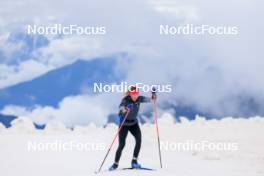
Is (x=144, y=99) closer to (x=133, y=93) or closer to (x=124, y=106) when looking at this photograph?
(x=133, y=93)

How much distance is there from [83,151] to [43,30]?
10.1 feet

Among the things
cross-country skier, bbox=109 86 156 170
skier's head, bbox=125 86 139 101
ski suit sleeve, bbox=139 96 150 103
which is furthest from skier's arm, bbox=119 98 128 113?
ski suit sleeve, bbox=139 96 150 103

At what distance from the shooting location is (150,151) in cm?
1494

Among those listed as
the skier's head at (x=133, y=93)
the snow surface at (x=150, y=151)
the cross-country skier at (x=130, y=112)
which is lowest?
the snow surface at (x=150, y=151)

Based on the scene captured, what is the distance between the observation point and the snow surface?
37.9ft

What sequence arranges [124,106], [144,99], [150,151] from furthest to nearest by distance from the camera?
[150,151] < [144,99] < [124,106]

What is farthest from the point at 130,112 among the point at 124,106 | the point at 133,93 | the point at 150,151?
the point at 150,151

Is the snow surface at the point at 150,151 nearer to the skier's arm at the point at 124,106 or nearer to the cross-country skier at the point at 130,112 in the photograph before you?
the cross-country skier at the point at 130,112

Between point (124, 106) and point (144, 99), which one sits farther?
point (144, 99)

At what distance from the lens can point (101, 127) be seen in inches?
669

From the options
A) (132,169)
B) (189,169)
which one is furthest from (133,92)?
(189,169)

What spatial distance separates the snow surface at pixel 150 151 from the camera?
11.5 meters

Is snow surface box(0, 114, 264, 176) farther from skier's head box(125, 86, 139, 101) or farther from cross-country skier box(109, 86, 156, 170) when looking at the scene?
skier's head box(125, 86, 139, 101)

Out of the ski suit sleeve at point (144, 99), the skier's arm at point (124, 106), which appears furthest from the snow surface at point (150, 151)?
the ski suit sleeve at point (144, 99)
